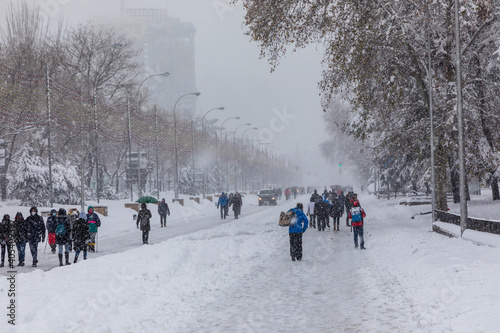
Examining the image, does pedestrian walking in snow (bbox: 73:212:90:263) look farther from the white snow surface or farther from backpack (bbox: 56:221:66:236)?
the white snow surface

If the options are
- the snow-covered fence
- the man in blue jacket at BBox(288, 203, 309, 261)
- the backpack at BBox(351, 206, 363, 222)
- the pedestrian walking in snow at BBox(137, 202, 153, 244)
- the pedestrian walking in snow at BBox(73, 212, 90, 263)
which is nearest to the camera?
the man in blue jacket at BBox(288, 203, 309, 261)

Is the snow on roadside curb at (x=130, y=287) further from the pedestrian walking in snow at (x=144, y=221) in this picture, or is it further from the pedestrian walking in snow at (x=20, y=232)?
the pedestrian walking in snow at (x=144, y=221)

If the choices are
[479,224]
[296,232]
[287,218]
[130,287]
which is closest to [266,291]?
[130,287]

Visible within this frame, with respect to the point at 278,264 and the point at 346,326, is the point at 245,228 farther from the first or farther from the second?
the point at 346,326

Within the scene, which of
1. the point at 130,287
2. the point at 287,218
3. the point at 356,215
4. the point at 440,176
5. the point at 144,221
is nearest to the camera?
Answer: the point at 130,287

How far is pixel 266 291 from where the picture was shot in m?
11.2

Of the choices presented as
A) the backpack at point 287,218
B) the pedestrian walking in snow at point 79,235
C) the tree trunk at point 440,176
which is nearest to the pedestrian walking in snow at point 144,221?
the pedestrian walking in snow at point 79,235

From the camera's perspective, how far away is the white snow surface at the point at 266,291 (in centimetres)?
827

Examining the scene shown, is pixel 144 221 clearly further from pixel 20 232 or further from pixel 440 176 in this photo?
pixel 440 176

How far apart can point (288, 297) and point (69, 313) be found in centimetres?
402

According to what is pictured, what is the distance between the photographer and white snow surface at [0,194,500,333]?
827 centimetres

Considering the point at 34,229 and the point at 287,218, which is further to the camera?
the point at 287,218

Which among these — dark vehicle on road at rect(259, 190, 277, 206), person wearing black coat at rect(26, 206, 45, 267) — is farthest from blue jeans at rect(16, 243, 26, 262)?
dark vehicle on road at rect(259, 190, 277, 206)

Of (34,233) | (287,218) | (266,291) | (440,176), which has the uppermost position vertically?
(440,176)
